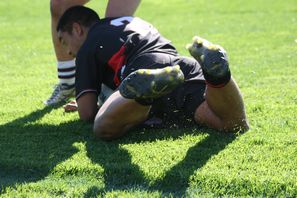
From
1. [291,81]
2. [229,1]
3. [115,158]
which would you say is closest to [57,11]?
[115,158]

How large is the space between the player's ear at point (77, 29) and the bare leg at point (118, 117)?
906 millimetres

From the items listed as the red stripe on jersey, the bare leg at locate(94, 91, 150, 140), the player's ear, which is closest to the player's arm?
the red stripe on jersey

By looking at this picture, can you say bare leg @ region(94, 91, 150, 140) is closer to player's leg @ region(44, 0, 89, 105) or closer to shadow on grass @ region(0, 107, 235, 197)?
shadow on grass @ region(0, 107, 235, 197)

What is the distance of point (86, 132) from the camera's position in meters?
4.00

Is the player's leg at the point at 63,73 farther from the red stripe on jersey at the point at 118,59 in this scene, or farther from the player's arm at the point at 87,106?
the red stripe on jersey at the point at 118,59

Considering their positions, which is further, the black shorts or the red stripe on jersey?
the red stripe on jersey

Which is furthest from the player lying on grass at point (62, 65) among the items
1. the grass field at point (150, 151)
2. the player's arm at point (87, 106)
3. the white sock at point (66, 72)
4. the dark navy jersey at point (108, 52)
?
the player's arm at point (87, 106)

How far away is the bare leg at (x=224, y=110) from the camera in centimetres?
345

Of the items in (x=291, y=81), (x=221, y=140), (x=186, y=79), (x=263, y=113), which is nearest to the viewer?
(x=221, y=140)

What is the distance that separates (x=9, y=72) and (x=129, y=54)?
3.21 meters

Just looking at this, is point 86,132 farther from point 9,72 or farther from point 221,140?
point 9,72

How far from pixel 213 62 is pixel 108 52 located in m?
1.05

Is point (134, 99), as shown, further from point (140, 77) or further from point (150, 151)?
point (150, 151)

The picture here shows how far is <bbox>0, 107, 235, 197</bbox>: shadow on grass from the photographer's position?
9.63 feet
